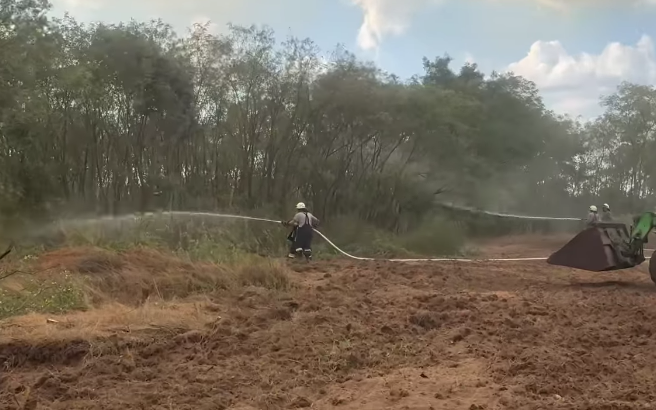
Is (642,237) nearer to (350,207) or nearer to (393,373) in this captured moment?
(393,373)

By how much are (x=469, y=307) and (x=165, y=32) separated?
1247 cm

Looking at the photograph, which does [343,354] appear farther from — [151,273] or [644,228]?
[644,228]

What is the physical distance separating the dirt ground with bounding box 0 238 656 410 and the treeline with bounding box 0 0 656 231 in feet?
10.2

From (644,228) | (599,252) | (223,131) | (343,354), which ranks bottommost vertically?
(343,354)

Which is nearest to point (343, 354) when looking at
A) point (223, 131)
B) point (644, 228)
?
point (644, 228)

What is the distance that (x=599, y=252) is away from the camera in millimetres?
10695

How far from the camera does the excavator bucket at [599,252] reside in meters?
10.6

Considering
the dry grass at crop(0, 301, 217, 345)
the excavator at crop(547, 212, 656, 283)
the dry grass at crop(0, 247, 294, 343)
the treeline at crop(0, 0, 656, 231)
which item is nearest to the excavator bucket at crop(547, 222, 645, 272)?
the excavator at crop(547, 212, 656, 283)

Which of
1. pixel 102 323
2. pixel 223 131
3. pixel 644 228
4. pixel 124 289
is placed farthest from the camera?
pixel 223 131

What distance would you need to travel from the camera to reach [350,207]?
22.0 m

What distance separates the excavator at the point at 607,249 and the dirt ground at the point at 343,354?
45.3 inches

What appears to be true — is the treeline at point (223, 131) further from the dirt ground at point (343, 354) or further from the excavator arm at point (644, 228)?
the excavator arm at point (644, 228)

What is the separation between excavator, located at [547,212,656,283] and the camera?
10.6 m

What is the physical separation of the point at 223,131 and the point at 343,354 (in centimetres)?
1397
